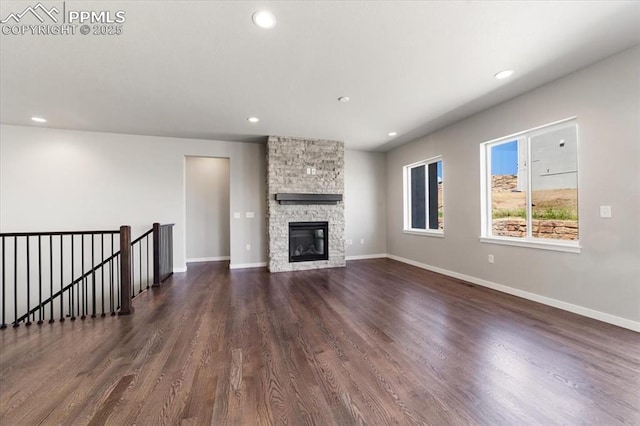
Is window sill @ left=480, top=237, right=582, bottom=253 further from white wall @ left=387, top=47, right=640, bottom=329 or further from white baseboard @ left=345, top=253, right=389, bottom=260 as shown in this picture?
white baseboard @ left=345, top=253, right=389, bottom=260

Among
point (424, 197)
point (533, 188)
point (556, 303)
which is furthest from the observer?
point (424, 197)

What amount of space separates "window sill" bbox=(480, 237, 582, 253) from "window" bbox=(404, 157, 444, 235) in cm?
116

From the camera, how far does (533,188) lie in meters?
3.29

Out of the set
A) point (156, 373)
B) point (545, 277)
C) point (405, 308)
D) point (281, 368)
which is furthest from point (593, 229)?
point (156, 373)

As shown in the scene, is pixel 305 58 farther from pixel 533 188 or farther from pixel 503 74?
pixel 533 188

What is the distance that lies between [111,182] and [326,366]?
A: 5269 mm

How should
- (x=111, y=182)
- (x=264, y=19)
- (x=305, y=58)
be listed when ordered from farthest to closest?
(x=111, y=182), (x=305, y=58), (x=264, y=19)

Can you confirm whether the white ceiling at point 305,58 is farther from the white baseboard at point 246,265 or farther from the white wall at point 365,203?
the white baseboard at point 246,265

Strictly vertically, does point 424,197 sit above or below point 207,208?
above

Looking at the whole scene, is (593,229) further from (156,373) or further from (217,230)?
(217,230)

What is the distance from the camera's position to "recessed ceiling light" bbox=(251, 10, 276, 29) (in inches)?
74.1

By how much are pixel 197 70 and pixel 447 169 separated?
415 centimetres

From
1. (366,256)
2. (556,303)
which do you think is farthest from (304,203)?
(556,303)

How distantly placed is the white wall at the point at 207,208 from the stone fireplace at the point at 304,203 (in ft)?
7.22
